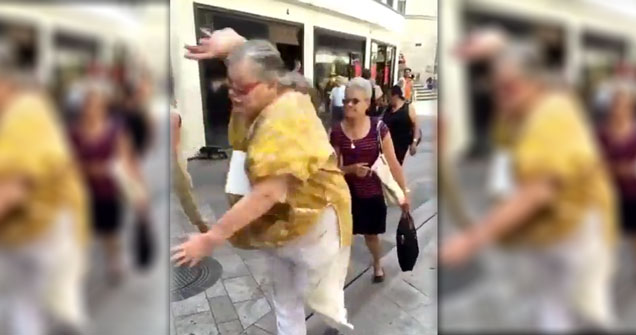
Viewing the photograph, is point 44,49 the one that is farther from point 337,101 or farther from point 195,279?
point 195,279

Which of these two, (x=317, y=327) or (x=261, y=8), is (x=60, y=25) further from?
(x=317, y=327)

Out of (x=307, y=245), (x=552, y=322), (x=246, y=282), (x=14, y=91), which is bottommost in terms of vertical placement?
(x=246, y=282)

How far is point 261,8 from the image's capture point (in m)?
1.08

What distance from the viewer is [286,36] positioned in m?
1.08

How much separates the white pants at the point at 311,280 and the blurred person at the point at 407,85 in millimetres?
314

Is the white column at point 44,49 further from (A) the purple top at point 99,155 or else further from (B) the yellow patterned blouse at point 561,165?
(B) the yellow patterned blouse at point 561,165

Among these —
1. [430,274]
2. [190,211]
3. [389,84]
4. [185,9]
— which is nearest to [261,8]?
[185,9]

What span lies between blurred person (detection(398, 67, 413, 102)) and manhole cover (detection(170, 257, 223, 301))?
58 centimetres

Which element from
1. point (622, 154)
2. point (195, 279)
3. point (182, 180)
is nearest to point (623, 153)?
point (622, 154)

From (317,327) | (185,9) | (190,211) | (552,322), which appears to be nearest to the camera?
(552,322)

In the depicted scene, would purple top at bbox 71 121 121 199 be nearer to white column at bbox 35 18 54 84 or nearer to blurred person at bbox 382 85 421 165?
Answer: white column at bbox 35 18 54 84

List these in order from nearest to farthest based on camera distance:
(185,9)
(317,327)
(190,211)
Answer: (185,9) < (190,211) < (317,327)

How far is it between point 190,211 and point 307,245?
0.27 meters

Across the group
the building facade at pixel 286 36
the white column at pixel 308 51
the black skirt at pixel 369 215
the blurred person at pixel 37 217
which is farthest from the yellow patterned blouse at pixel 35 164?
the black skirt at pixel 369 215
